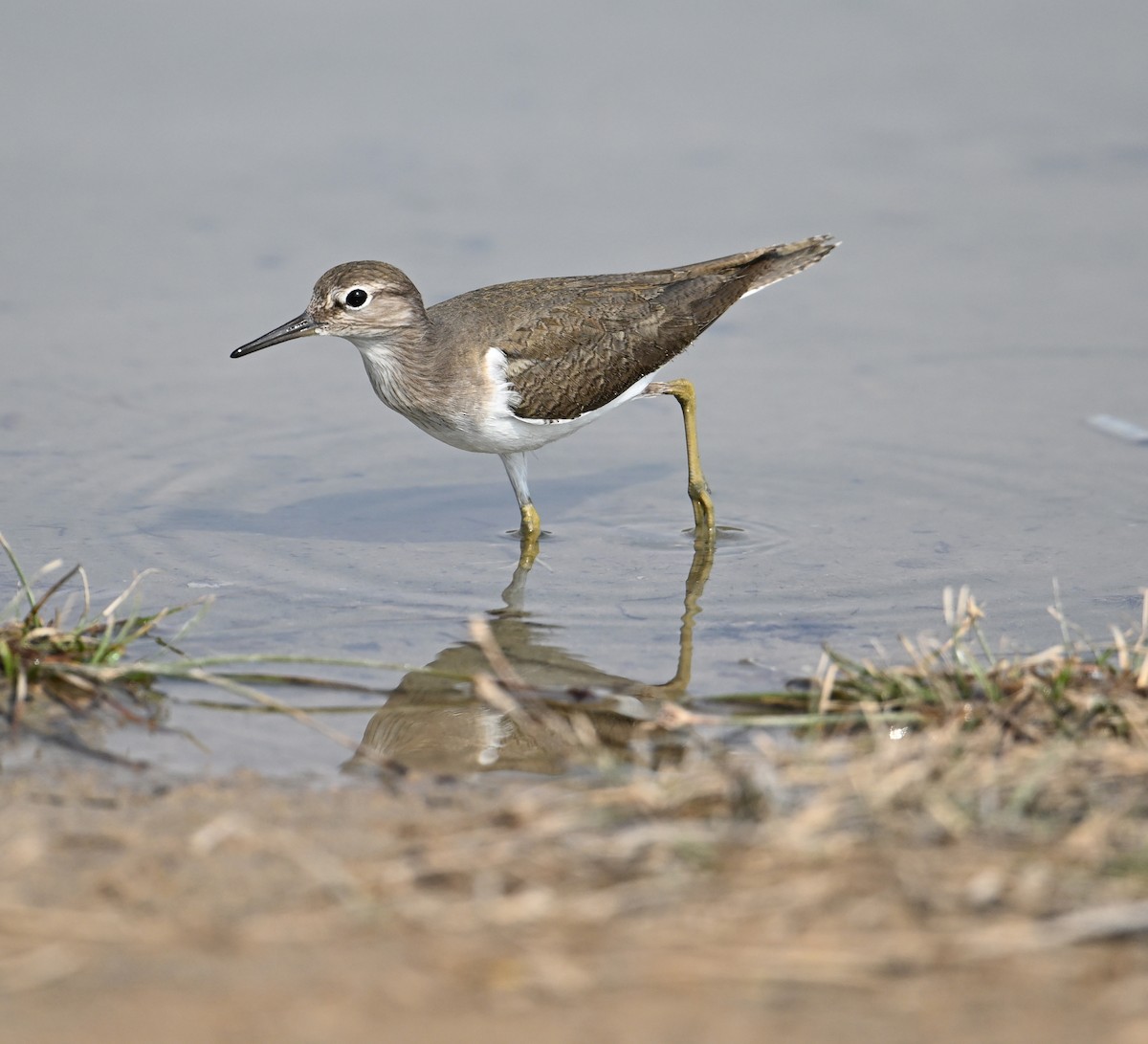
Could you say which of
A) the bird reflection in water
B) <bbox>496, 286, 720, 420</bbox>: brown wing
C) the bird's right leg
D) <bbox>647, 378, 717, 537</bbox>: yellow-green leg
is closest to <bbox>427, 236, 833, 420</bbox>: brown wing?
<bbox>496, 286, 720, 420</bbox>: brown wing

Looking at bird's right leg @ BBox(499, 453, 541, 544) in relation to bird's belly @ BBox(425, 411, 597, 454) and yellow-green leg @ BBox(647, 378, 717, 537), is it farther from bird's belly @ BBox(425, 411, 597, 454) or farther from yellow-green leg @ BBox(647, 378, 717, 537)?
yellow-green leg @ BBox(647, 378, 717, 537)

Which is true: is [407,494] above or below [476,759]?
above

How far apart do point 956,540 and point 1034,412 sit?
1743 millimetres

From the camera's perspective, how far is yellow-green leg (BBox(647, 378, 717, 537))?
7.70m

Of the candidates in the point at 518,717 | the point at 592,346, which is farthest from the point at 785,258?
the point at 518,717

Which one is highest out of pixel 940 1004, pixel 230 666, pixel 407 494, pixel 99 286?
pixel 99 286

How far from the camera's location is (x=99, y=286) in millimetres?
9906

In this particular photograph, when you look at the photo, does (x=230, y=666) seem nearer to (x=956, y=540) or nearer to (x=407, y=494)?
(x=407, y=494)

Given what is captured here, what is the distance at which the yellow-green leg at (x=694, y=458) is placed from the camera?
7699 mm

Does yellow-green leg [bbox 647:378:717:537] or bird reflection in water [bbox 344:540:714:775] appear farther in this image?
yellow-green leg [bbox 647:378:717:537]

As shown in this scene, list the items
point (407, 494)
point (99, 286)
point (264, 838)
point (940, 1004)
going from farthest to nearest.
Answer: point (99, 286) < point (407, 494) < point (264, 838) < point (940, 1004)

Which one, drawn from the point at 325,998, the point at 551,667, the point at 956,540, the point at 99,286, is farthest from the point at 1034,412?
the point at 325,998

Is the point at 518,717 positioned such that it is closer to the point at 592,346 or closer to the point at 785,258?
the point at 592,346

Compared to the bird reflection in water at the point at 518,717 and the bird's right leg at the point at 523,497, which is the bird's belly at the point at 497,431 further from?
the bird reflection in water at the point at 518,717
